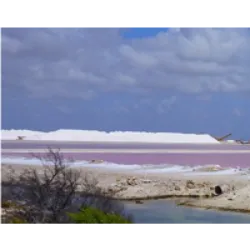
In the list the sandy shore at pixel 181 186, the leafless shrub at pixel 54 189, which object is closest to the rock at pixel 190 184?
the sandy shore at pixel 181 186

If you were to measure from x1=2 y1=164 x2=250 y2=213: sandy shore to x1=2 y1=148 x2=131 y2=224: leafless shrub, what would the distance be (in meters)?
0.06

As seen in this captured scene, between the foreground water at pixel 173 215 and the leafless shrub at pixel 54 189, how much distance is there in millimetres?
144

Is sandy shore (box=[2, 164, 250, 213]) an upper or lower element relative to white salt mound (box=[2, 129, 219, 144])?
lower

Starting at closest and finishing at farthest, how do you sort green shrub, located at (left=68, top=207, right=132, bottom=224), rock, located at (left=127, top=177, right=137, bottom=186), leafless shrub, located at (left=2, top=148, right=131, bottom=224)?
1. green shrub, located at (left=68, top=207, right=132, bottom=224)
2. leafless shrub, located at (left=2, top=148, right=131, bottom=224)
3. rock, located at (left=127, top=177, right=137, bottom=186)

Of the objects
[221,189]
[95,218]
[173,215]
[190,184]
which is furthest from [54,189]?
[221,189]

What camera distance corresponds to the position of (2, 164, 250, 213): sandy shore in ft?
12.1

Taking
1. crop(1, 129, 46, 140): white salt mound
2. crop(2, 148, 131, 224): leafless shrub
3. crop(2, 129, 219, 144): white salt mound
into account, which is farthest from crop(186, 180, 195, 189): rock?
crop(1, 129, 46, 140): white salt mound

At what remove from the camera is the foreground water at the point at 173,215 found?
3.51 metres

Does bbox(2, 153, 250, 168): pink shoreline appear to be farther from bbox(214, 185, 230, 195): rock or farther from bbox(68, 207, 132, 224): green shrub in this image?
bbox(68, 207, 132, 224): green shrub

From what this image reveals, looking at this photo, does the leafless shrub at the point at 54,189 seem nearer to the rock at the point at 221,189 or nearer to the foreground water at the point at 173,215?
the foreground water at the point at 173,215

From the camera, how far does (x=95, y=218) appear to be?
346 cm

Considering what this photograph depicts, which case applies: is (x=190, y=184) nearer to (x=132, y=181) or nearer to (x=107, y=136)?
(x=132, y=181)
